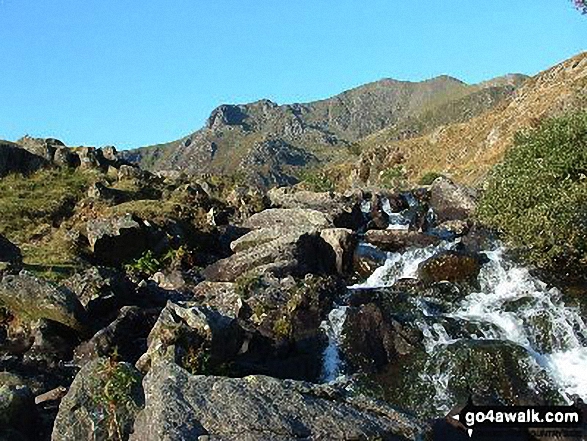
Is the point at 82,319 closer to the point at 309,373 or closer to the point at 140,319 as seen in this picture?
the point at 140,319

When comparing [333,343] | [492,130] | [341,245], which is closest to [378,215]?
[341,245]

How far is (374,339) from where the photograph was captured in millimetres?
27828

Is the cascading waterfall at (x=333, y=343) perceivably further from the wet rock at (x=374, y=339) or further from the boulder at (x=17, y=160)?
the boulder at (x=17, y=160)

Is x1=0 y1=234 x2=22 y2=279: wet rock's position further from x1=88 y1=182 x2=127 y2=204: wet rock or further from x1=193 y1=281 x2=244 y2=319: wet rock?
x1=88 y1=182 x2=127 y2=204: wet rock

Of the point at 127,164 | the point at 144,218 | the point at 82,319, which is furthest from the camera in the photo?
the point at 127,164

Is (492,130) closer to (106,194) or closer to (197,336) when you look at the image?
(106,194)

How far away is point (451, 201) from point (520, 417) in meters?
42.5

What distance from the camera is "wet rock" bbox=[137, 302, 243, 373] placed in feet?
69.8

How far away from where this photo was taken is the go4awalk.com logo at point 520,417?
19.7m

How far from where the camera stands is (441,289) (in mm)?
34156

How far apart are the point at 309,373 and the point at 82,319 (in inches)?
Answer: 431

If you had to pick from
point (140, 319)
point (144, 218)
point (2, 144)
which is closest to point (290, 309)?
point (140, 319)

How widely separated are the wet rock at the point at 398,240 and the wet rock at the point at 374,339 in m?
17.1

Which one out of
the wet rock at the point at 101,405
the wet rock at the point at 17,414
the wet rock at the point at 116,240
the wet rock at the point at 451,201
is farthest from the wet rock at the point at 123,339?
the wet rock at the point at 451,201
